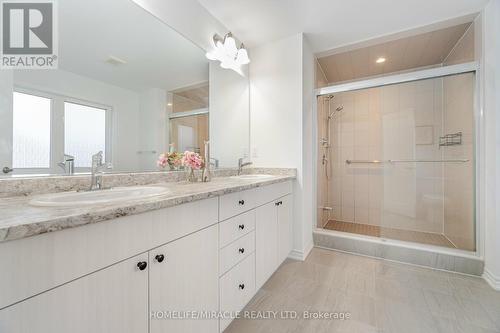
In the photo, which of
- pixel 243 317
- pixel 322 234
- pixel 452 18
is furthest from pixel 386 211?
pixel 243 317

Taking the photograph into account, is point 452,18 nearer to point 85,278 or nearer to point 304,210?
point 304,210

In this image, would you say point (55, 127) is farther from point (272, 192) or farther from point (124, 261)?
point (272, 192)

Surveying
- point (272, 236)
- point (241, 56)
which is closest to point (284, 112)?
point (241, 56)

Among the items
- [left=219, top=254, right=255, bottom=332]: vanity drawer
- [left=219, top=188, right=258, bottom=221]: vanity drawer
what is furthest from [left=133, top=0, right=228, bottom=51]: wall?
[left=219, top=254, right=255, bottom=332]: vanity drawer

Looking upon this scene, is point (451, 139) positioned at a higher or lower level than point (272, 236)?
higher

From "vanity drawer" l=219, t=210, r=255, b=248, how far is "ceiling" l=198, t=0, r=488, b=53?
1.73 metres

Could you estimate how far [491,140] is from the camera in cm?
165

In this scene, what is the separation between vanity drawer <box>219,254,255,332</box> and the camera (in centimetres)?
107

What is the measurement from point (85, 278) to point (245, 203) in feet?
2.76

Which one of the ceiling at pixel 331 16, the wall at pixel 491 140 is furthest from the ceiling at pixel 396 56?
the wall at pixel 491 140

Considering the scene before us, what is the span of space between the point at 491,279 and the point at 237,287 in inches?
79.4

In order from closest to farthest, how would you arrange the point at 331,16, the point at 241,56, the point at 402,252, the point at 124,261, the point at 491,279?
1. the point at 124,261
2. the point at 491,279
3. the point at 331,16
4. the point at 402,252
5. the point at 241,56

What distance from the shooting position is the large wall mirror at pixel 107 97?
2.94 ft

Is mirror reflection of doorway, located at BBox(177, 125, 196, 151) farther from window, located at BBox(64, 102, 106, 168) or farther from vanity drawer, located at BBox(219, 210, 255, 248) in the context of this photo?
vanity drawer, located at BBox(219, 210, 255, 248)
